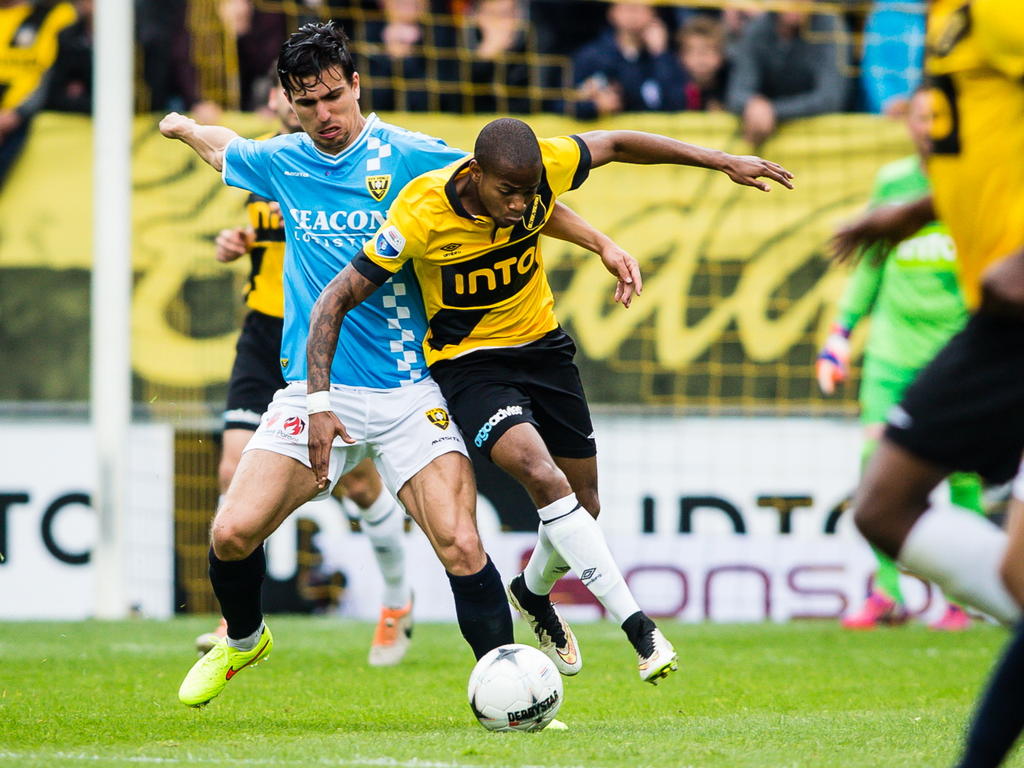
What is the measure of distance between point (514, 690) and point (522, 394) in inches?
48.3

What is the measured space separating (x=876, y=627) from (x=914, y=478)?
19.4 feet

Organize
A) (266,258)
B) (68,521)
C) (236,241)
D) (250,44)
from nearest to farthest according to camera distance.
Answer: (236,241)
(266,258)
(68,521)
(250,44)

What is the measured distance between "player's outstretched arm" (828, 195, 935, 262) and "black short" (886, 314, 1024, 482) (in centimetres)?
49

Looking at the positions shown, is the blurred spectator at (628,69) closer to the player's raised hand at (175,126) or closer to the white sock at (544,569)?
the player's raised hand at (175,126)

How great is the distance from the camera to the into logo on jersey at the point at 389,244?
16.8 feet

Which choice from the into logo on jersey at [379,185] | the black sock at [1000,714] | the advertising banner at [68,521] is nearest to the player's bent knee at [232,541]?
the into logo on jersey at [379,185]

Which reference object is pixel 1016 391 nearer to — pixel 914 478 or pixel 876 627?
pixel 914 478

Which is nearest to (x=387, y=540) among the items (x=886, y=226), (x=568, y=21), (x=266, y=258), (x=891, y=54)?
(x=266, y=258)

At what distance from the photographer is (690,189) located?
11.0 metres

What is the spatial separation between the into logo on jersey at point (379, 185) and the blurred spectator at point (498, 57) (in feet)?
19.1

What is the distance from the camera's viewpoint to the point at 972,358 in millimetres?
3502

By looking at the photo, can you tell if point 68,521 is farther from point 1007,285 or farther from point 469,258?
point 1007,285

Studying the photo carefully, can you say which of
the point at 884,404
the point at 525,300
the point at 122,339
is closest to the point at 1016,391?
the point at 525,300

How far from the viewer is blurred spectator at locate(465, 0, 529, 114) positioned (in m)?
11.2
